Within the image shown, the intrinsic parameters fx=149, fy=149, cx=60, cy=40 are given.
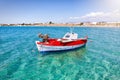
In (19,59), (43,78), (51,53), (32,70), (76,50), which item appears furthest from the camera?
(76,50)

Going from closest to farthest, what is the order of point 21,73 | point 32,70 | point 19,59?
1. point 21,73
2. point 32,70
3. point 19,59

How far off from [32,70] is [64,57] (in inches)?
239

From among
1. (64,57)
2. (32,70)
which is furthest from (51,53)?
(32,70)

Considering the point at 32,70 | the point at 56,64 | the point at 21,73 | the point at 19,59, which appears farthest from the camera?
the point at 19,59

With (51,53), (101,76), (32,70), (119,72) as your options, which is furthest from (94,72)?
(51,53)

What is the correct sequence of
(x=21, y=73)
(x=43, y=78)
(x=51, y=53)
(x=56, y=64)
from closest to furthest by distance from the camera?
(x=43, y=78) → (x=21, y=73) → (x=56, y=64) → (x=51, y=53)

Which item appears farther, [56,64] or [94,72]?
[56,64]

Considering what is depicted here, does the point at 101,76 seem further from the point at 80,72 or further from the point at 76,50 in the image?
the point at 76,50

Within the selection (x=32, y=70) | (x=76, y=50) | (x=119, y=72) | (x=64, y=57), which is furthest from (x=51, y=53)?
(x=119, y=72)

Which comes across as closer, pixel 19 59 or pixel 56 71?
pixel 56 71

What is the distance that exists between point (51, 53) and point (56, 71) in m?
7.27

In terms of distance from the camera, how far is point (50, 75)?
14102 mm

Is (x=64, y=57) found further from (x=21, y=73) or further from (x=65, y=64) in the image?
(x=21, y=73)

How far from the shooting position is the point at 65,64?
17.5m
